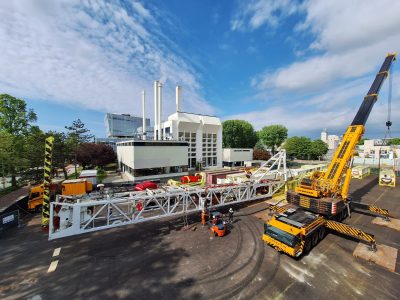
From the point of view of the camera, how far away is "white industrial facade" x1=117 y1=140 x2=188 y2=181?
3247 centimetres

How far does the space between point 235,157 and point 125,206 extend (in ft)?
130

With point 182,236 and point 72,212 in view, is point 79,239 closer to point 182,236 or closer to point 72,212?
point 72,212

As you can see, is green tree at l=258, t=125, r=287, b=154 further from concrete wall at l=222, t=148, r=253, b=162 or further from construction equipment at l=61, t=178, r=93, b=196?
construction equipment at l=61, t=178, r=93, b=196

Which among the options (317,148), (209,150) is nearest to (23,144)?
(209,150)

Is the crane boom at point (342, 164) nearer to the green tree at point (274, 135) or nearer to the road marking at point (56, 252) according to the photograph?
the road marking at point (56, 252)

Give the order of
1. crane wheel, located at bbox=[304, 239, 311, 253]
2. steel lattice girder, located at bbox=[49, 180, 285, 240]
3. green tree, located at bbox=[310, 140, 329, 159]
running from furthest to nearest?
green tree, located at bbox=[310, 140, 329, 159] → crane wheel, located at bbox=[304, 239, 311, 253] → steel lattice girder, located at bbox=[49, 180, 285, 240]

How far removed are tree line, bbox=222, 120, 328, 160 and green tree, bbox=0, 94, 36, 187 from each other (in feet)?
164

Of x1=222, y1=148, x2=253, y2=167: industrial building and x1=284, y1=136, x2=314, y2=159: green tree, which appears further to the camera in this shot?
x1=284, y1=136, x2=314, y2=159: green tree

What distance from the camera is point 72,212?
34.7 feet

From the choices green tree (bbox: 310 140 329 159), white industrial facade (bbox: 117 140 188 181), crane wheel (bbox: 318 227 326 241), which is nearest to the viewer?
crane wheel (bbox: 318 227 326 241)

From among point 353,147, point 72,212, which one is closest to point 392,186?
point 353,147

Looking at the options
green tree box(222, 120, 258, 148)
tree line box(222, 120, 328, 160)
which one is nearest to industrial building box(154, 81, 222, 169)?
green tree box(222, 120, 258, 148)

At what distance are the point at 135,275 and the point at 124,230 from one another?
5.75m

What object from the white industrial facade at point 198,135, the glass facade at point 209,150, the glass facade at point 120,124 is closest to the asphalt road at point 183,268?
the white industrial facade at point 198,135
